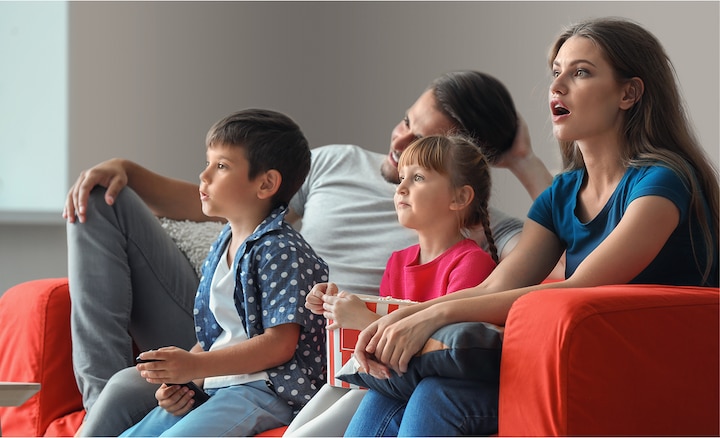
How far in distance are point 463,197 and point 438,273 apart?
154mm

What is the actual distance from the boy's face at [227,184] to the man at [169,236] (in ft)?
0.83

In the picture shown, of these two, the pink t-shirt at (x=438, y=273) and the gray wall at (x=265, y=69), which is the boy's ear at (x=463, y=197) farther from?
the gray wall at (x=265, y=69)

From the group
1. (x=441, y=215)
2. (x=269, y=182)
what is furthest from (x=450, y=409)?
(x=269, y=182)

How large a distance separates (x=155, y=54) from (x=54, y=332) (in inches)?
71.7

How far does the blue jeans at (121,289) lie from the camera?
5.72 feet

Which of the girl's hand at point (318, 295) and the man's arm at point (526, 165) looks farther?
the man's arm at point (526, 165)

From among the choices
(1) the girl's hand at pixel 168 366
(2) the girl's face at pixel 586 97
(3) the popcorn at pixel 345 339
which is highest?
(2) the girl's face at pixel 586 97

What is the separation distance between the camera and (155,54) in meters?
3.41

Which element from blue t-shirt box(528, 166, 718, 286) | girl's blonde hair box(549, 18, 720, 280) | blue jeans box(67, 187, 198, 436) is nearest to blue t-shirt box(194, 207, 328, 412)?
blue jeans box(67, 187, 198, 436)

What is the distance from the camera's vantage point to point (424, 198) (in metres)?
1.62

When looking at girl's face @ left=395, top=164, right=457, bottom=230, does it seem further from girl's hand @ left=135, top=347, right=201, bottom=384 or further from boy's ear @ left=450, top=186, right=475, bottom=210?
girl's hand @ left=135, top=347, right=201, bottom=384

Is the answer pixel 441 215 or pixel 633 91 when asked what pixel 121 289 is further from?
pixel 633 91

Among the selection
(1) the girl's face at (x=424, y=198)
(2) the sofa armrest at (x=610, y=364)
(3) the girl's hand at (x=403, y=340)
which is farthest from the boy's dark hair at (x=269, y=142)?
(2) the sofa armrest at (x=610, y=364)

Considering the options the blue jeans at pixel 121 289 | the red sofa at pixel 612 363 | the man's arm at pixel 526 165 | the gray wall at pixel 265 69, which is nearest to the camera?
the red sofa at pixel 612 363
